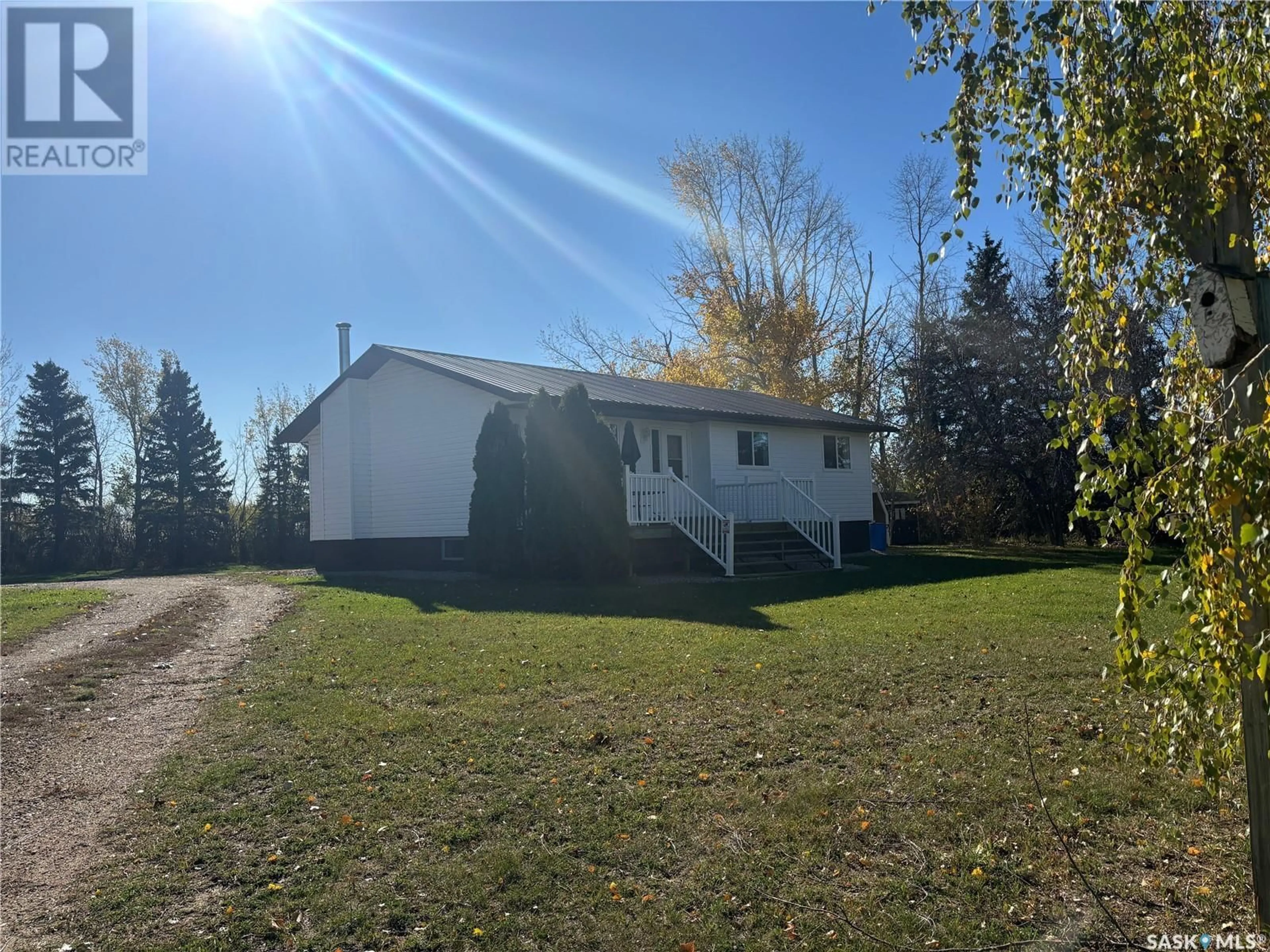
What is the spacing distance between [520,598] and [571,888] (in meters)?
9.85

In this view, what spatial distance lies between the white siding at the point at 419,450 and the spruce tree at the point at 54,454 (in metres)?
18.9

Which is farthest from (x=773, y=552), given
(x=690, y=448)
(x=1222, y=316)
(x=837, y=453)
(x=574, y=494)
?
(x=1222, y=316)

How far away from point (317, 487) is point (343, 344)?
4.21 m

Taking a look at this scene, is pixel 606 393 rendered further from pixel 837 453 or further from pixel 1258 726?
pixel 1258 726

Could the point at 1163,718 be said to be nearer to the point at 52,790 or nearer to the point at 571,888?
the point at 571,888

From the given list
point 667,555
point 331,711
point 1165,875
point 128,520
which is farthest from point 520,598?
point 128,520

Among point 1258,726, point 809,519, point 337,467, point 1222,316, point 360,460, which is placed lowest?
point 1258,726

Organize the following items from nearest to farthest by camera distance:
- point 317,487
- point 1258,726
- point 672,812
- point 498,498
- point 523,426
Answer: point 1258,726 → point 672,812 → point 498,498 → point 523,426 → point 317,487

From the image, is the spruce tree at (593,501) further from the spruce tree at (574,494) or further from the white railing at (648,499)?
the white railing at (648,499)

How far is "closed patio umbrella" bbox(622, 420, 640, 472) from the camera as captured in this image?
1630cm

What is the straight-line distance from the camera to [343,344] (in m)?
24.0

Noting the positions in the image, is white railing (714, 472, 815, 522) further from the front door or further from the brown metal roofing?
the brown metal roofing

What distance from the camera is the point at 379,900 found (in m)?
3.59

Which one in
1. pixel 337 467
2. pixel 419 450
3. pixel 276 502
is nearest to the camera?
pixel 419 450
